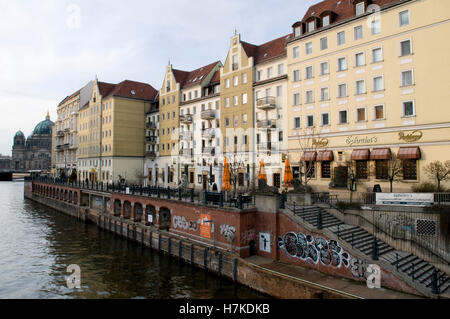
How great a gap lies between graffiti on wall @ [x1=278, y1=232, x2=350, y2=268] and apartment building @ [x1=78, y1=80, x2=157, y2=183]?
4741 cm

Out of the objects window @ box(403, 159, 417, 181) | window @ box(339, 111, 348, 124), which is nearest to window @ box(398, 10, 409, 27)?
window @ box(339, 111, 348, 124)

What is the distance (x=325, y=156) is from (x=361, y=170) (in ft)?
13.0

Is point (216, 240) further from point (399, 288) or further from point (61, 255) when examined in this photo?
point (61, 255)

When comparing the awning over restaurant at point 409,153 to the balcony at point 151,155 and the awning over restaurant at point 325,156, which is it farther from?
the balcony at point 151,155

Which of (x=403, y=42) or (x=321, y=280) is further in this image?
(x=403, y=42)

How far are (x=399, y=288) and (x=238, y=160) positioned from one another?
31060 mm

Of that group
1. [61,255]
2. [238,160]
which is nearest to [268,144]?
[238,160]

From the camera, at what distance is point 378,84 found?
31953mm

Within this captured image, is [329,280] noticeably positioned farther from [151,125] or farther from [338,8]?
[151,125]

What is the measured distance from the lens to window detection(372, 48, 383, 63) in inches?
1247

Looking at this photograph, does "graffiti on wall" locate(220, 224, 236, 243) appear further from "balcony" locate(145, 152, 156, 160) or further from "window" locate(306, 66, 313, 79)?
"balcony" locate(145, 152, 156, 160)

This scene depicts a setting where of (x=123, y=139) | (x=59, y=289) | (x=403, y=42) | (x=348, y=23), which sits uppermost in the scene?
(x=348, y=23)
